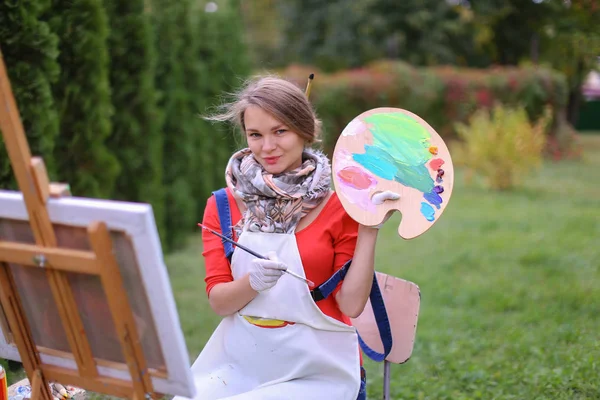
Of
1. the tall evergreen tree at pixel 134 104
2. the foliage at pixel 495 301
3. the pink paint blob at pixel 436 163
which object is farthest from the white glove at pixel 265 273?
the tall evergreen tree at pixel 134 104

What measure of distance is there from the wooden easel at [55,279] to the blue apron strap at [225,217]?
Answer: 57cm

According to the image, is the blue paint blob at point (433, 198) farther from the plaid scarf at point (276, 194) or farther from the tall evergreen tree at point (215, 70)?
the tall evergreen tree at point (215, 70)

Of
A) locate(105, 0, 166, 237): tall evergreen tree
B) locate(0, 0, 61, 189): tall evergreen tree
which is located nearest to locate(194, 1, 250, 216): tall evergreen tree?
locate(105, 0, 166, 237): tall evergreen tree

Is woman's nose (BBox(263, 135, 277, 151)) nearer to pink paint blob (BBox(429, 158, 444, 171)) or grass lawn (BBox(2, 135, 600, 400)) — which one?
pink paint blob (BBox(429, 158, 444, 171))

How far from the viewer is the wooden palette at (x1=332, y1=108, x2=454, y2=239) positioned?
1.76m

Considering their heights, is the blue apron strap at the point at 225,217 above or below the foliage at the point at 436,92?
above

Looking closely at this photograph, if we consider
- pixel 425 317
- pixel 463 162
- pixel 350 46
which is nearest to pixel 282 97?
pixel 425 317

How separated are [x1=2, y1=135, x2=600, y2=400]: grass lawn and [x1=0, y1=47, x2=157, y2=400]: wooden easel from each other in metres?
1.91

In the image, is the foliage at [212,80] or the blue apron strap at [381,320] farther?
the foliage at [212,80]

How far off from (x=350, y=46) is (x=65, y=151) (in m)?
17.2

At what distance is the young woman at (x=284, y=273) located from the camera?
1.84 metres

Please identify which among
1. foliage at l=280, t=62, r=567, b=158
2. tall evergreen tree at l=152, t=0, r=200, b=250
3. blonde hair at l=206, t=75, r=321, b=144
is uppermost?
blonde hair at l=206, t=75, r=321, b=144

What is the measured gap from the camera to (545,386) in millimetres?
2918

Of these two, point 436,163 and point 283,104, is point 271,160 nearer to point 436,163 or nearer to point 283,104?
point 283,104
